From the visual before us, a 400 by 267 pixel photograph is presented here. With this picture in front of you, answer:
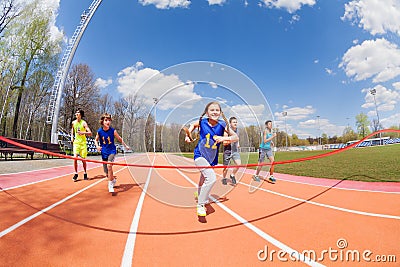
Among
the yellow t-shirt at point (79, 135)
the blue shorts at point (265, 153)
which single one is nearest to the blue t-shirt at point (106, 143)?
the yellow t-shirt at point (79, 135)

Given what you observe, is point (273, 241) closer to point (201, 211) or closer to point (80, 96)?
point (201, 211)

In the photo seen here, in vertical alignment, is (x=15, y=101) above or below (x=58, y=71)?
below

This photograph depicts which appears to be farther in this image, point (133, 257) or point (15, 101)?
point (15, 101)

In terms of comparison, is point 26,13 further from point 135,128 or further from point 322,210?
point 322,210

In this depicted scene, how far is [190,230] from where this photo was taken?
3322mm

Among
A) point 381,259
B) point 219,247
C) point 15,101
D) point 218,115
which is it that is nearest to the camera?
point 381,259

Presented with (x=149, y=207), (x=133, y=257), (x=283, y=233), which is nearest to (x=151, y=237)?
(x=133, y=257)

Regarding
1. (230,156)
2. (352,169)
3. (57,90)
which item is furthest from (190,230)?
(57,90)

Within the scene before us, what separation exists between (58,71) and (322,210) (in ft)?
88.4

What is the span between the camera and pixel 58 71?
74.7ft

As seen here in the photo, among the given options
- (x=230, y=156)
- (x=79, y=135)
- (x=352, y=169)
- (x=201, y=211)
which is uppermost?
(x=79, y=135)

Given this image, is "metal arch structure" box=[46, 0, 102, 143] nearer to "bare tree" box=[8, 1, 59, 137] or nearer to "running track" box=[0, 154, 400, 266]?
"bare tree" box=[8, 1, 59, 137]

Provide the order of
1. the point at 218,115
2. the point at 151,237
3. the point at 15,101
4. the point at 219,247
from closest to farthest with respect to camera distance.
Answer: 1. the point at 219,247
2. the point at 151,237
3. the point at 218,115
4. the point at 15,101

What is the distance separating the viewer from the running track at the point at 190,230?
2461 millimetres
